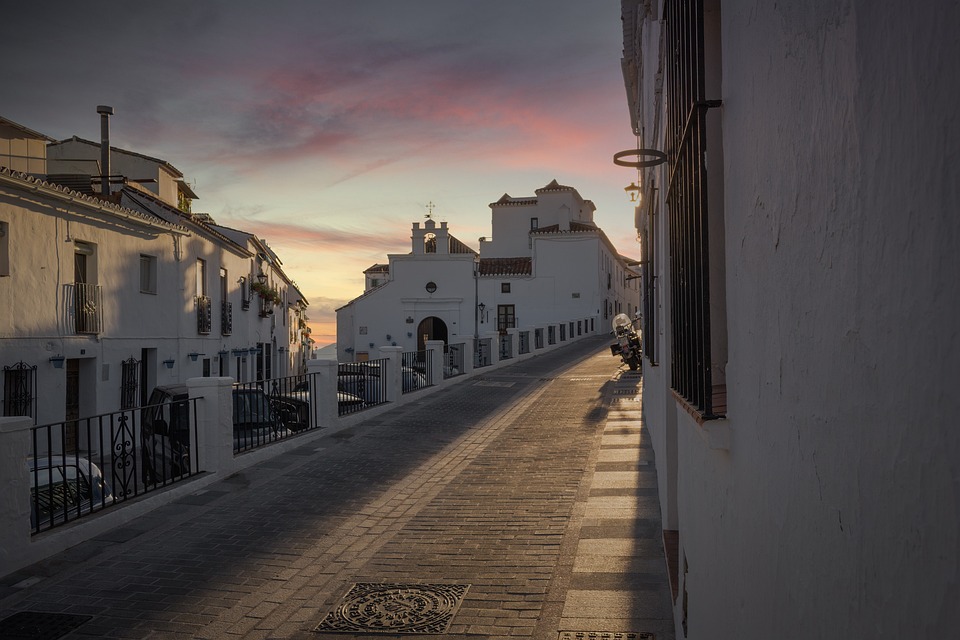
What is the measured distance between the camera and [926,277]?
0.97 metres

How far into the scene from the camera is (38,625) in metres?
5.38

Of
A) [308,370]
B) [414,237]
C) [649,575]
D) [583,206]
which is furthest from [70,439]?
[583,206]

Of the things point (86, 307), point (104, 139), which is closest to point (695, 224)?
point (86, 307)

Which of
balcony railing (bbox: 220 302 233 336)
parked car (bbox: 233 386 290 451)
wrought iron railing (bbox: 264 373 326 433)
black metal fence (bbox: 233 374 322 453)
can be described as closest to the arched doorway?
balcony railing (bbox: 220 302 233 336)

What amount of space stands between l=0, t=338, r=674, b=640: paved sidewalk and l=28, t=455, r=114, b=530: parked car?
0.41 meters

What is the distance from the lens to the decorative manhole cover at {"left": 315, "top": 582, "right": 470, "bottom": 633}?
523 centimetres

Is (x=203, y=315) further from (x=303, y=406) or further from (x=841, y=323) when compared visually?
(x=841, y=323)

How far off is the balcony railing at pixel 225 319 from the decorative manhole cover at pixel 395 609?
25139mm

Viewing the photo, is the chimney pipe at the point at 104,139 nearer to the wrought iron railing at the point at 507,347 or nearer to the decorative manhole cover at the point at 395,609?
the wrought iron railing at the point at 507,347

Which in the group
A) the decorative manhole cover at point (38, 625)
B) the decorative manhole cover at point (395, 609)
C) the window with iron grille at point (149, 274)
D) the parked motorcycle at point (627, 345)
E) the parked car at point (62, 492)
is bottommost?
the decorative manhole cover at point (38, 625)

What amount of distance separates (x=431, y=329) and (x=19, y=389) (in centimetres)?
3491

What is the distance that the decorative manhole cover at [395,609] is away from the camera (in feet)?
17.2

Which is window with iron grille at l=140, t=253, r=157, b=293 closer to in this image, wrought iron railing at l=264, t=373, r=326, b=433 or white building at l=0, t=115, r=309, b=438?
white building at l=0, t=115, r=309, b=438

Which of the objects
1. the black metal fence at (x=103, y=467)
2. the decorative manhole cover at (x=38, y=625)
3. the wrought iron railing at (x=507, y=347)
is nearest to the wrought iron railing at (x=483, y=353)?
the wrought iron railing at (x=507, y=347)
